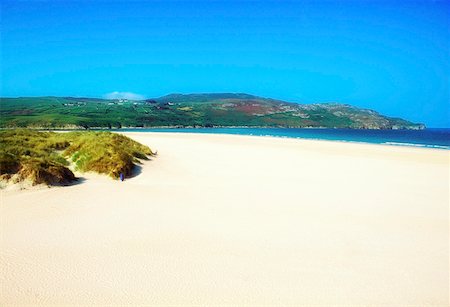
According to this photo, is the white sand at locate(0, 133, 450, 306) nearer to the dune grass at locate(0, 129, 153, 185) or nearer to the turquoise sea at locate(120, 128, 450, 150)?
the dune grass at locate(0, 129, 153, 185)

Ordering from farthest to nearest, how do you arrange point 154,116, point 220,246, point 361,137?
1. point 154,116
2. point 361,137
3. point 220,246

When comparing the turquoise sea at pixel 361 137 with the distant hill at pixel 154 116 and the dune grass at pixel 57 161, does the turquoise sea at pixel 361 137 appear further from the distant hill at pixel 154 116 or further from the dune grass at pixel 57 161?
the dune grass at pixel 57 161

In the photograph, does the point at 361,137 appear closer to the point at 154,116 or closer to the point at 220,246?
the point at 220,246

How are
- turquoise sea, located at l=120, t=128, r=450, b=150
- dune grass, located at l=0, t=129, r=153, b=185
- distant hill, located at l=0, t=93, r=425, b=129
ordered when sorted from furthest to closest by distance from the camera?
distant hill, located at l=0, t=93, r=425, b=129
turquoise sea, located at l=120, t=128, r=450, b=150
dune grass, located at l=0, t=129, r=153, b=185

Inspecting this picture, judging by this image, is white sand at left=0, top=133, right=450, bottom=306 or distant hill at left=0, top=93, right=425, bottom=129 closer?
white sand at left=0, top=133, right=450, bottom=306

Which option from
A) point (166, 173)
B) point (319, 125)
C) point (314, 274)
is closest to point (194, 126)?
point (319, 125)

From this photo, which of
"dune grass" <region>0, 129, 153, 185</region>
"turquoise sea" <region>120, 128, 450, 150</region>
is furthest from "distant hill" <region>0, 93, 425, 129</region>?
"dune grass" <region>0, 129, 153, 185</region>

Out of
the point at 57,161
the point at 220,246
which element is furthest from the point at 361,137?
the point at 220,246

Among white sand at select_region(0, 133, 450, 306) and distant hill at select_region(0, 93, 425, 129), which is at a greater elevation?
distant hill at select_region(0, 93, 425, 129)

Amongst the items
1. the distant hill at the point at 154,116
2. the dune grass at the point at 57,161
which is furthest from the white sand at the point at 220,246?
the distant hill at the point at 154,116

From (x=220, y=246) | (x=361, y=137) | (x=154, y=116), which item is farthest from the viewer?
(x=154, y=116)

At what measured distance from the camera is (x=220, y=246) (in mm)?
6047

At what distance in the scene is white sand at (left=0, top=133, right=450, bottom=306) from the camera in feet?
14.9

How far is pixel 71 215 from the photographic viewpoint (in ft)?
24.5
